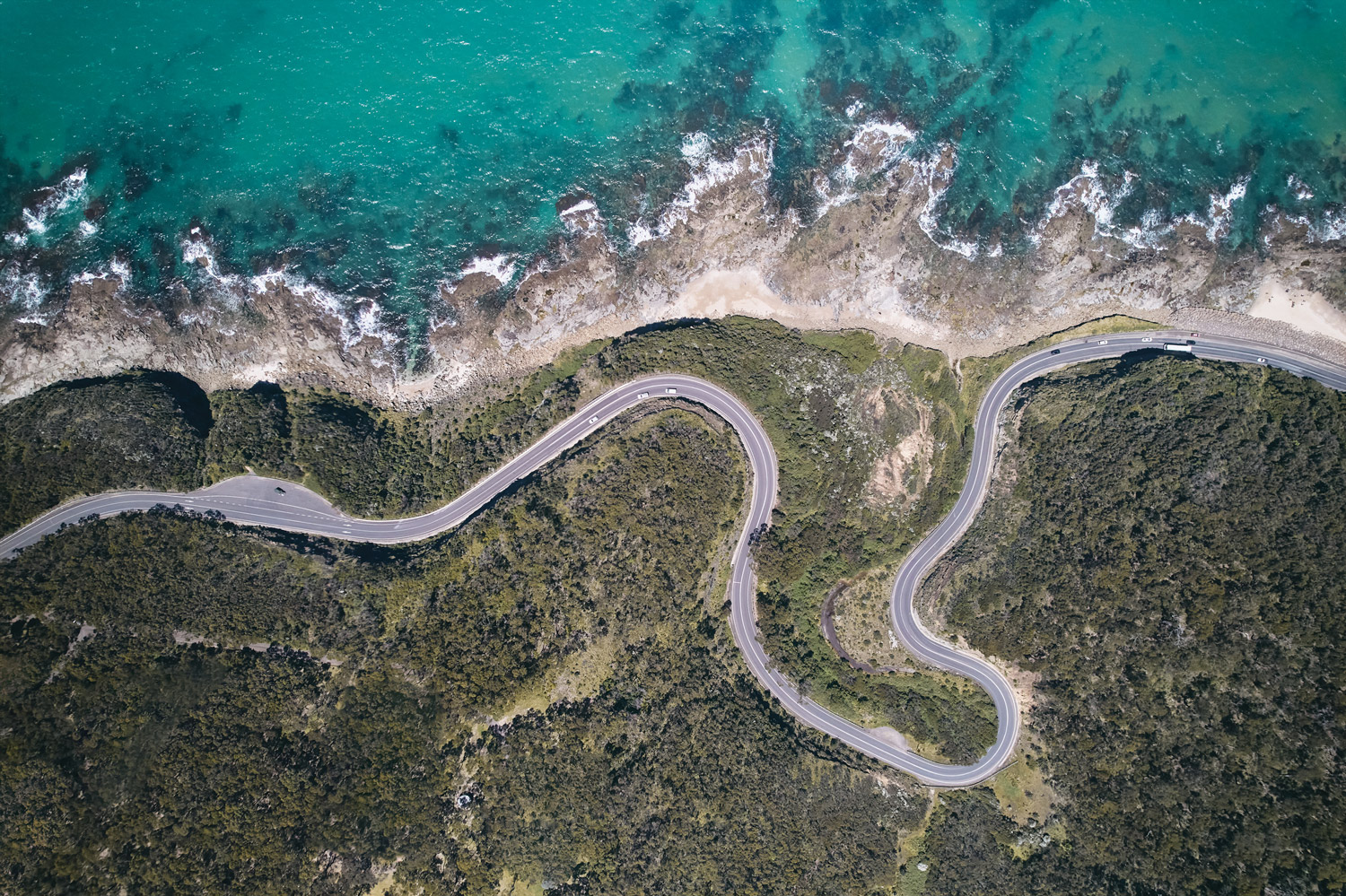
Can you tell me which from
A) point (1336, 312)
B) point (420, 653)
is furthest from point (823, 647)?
point (1336, 312)

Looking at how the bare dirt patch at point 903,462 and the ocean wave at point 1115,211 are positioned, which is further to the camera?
the bare dirt patch at point 903,462

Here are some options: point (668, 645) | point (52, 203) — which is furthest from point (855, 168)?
point (52, 203)

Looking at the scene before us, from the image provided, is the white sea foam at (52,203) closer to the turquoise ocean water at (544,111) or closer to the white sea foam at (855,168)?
the turquoise ocean water at (544,111)

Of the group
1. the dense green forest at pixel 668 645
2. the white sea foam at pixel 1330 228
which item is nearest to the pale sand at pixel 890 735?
the dense green forest at pixel 668 645

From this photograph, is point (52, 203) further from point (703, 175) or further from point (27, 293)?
point (703, 175)

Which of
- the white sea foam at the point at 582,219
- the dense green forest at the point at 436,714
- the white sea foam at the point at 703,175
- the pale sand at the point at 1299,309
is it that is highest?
the pale sand at the point at 1299,309

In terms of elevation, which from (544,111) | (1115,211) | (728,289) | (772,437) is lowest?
(772,437)

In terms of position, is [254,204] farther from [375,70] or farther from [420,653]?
[420,653]
